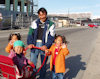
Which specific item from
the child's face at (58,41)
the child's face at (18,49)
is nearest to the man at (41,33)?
the child's face at (58,41)

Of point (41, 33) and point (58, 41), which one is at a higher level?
→ point (41, 33)

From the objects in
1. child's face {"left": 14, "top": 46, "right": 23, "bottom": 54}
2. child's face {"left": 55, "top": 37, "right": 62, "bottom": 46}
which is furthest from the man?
child's face {"left": 14, "top": 46, "right": 23, "bottom": 54}

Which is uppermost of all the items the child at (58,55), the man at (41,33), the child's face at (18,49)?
the man at (41,33)

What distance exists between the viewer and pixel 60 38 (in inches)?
149

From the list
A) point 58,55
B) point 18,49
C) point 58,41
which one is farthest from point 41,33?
point 18,49

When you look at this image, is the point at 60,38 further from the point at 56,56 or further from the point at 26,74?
the point at 26,74

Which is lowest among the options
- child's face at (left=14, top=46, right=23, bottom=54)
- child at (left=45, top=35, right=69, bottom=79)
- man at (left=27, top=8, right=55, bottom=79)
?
child at (left=45, top=35, right=69, bottom=79)

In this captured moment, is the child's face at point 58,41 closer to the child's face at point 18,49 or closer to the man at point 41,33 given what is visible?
the man at point 41,33

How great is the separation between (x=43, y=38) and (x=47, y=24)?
33cm

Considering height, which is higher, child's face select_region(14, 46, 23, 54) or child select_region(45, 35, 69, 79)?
child's face select_region(14, 46, 23, 54)

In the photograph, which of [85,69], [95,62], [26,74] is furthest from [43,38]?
[95,62]

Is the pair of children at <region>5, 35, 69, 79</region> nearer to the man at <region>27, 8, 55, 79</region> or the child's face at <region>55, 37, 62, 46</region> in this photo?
the child's face at <region>55, 37, 62, 46</region>

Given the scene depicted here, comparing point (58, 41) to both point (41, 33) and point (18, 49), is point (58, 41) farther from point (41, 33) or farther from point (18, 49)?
point (18, 49)

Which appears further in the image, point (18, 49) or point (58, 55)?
point (58, 55)
